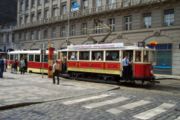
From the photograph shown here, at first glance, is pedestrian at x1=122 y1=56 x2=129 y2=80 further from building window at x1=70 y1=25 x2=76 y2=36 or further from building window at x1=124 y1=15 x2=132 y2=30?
building window at x1=70 y1=25 x2=76 y2=36

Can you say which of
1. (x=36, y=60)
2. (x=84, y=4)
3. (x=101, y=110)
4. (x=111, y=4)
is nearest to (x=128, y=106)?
(x=101, y=110)

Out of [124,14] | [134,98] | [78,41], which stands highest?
[124,14]

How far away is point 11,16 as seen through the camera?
252 ft

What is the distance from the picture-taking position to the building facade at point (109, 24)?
31.7 metres

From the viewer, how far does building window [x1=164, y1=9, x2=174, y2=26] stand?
104 feet

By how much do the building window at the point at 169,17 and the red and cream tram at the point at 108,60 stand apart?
1335 cm

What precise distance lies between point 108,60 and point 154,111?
10.5m

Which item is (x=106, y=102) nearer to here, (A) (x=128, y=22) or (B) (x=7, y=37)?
(A) (x=128, y=22)

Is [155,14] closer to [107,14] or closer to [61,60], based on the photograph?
[107,14]

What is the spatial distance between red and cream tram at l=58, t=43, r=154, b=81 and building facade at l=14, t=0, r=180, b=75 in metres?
2.84

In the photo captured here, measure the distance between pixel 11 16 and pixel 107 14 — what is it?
4492cm

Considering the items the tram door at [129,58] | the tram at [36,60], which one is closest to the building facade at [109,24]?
the tram door at [129,58]

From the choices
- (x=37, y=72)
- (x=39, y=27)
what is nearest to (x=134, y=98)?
(x=37, y=72)

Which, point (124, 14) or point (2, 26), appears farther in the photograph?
point (2, 26)
